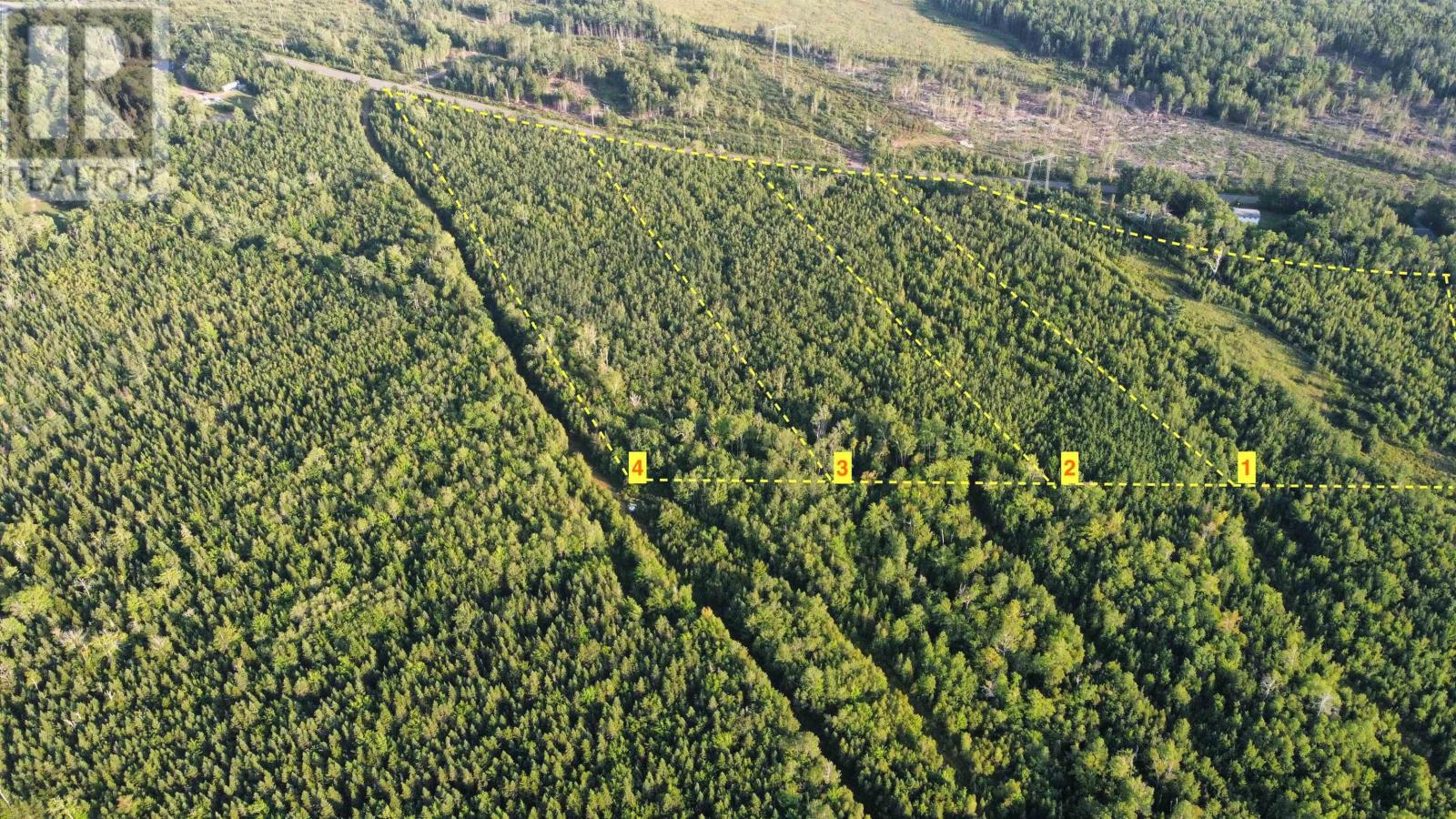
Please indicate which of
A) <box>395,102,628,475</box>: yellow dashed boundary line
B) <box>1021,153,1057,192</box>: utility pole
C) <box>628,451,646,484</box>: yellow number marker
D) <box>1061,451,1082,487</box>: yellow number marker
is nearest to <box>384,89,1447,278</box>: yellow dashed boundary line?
<box>1021,153,1057,192</box>: utility pole

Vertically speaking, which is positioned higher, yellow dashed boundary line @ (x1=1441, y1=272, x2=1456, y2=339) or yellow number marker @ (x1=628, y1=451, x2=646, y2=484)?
yellow dashed boundary line @ (x1=1441, y1=272, x2=1456, y2=339)

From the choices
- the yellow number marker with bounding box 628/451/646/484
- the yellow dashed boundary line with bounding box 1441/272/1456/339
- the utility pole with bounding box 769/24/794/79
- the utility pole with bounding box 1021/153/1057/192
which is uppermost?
the utility pole with bounding box 769/24/794/79

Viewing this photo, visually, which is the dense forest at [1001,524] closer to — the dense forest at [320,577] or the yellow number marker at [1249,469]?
the yellow number marker at [1249,469]

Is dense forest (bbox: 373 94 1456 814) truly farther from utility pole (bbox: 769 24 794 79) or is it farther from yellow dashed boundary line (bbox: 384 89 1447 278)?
utility pole (bbox: 769 24 794 79)

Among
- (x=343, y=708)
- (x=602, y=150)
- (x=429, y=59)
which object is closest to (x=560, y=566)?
(x=343, y=708)

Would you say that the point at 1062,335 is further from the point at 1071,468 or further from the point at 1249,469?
the point at 1249,469

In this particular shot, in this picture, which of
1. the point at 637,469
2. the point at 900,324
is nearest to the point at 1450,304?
the point at 900,324

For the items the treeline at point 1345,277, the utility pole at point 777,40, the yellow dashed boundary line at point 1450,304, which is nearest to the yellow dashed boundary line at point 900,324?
the treeline at point 1345,277

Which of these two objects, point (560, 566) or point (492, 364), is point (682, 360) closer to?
point (492, 364)
